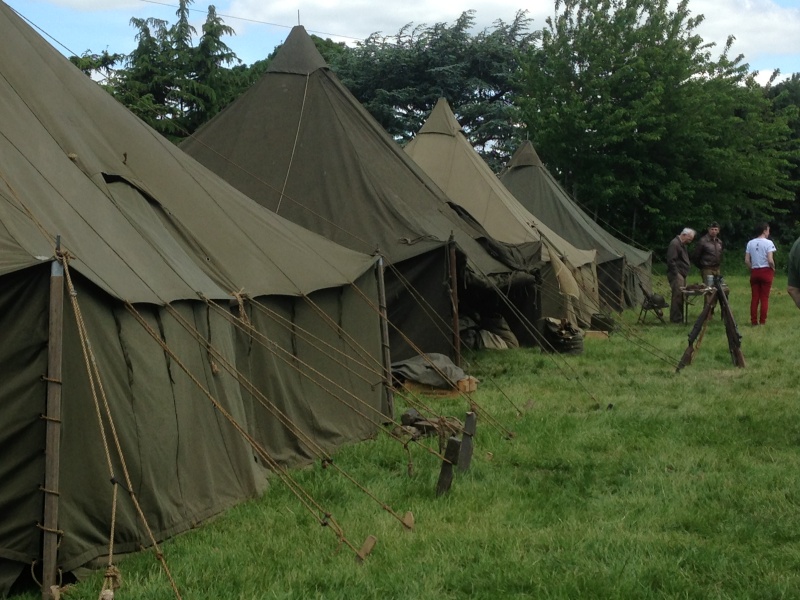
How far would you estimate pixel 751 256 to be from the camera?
14.9 m

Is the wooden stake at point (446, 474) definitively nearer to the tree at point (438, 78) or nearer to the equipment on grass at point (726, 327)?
the equipment on grass at point (726, 327)

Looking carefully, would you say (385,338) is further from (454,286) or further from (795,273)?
(795,273)

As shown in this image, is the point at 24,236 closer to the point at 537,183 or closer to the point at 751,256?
the point at 751,256

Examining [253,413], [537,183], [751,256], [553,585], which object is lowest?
[553,585]

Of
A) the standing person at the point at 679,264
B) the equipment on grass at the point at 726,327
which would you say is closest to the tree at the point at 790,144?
the standing person at the point at 679,264

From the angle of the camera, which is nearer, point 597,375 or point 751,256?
point 597,375

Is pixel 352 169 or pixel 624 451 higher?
pixel 352 169

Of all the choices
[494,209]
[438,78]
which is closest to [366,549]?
[494,209]

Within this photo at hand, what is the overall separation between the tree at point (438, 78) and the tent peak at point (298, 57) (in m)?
21.0

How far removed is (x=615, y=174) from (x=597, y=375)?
18651 mm

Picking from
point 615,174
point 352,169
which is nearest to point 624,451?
point 352,169

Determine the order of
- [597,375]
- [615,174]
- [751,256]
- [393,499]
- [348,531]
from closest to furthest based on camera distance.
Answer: [348,531] → [393,499] → [597,375] → [751,256] → [615,174]

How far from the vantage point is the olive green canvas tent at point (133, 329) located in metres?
4.33

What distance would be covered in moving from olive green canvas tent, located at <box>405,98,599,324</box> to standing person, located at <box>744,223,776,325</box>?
2.22m
